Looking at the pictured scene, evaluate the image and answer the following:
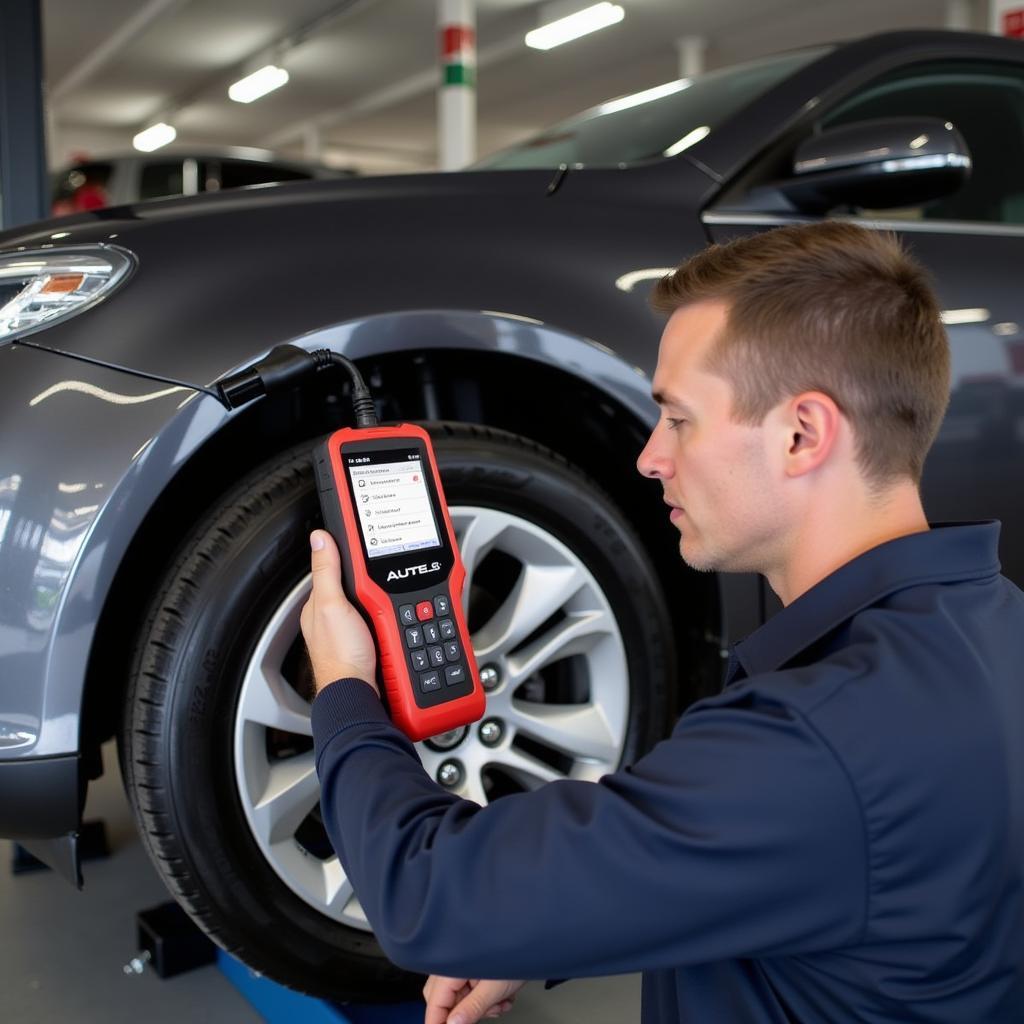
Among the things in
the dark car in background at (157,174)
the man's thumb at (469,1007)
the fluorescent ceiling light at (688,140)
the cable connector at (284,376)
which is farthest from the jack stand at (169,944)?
the dark car in background at (157,174)

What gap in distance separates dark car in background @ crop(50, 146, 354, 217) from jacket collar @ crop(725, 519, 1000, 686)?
5303 mm

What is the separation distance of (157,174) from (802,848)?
5.91 m

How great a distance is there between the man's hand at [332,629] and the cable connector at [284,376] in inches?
6.4

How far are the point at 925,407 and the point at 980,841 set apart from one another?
1.02ft

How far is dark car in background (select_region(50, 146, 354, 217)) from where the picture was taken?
5.62m

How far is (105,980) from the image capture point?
1344 millimetres

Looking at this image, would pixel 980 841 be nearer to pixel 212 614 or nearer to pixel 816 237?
pixel 816 237

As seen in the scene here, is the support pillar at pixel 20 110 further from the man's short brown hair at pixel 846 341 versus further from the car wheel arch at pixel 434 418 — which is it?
the man's short brown hair at pixel 846 341

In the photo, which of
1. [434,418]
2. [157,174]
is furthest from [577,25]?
[434,418]

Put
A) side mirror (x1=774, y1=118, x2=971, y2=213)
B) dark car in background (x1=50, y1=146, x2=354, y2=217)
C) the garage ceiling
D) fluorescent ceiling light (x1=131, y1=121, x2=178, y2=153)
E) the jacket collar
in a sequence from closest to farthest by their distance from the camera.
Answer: the jacket collar, side mirror (x1=774, y1=118, x2=971, y2=213), dark car in background (x1=50, y1=146, x2=354, y2=217), the garage ceiling, fluorescent ceiling light (x1=131, y1=121, x2=178, y2=153)

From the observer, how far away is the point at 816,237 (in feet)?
2.58

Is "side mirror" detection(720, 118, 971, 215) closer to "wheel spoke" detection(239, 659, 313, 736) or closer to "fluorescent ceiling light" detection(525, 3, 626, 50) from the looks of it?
"wheel spoke" detection(239, 659, 313, 736)

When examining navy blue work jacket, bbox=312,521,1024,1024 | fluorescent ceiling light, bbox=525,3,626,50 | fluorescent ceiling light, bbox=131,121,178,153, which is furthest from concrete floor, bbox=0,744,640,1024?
fluorescent ceiling light, bbox=131,121,178,153

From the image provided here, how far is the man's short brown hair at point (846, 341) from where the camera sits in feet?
2.38
